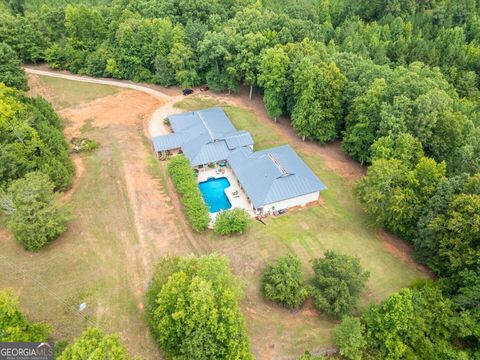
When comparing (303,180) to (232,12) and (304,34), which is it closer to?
(304,34)

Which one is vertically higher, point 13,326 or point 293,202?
point 13,326

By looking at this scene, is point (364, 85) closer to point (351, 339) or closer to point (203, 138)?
point (203, 138)

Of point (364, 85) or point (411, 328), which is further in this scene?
point (364, 85)

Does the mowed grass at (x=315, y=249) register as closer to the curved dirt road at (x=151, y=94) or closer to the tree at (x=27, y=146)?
the tree at (x=27, y=146)

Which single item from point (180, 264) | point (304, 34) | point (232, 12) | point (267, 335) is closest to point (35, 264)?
point (180, 264)

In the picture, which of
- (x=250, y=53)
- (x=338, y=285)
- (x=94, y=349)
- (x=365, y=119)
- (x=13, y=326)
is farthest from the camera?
(x=250, y=53)

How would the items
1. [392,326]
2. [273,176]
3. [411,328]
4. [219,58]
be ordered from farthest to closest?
[219,58] → [273,176] → [411,328] → [392,326]

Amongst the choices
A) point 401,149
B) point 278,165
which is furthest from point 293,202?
point 401,149
